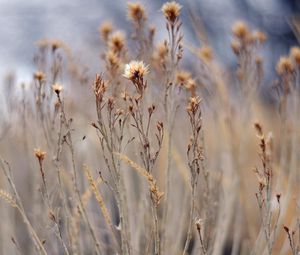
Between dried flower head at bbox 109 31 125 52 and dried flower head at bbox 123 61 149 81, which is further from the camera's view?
dried flower head at bbox 109 31 125 52

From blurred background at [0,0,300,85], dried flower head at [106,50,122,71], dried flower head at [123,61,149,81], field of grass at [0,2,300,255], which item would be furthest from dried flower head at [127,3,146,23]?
blurred background at [0,0,300,85]

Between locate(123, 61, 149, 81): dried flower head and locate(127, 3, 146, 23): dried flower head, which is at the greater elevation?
locate(127, 3, 146, 23): dried flower head

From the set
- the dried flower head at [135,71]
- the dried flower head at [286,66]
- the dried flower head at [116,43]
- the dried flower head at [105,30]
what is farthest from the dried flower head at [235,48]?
the dried flower head at [135,71]

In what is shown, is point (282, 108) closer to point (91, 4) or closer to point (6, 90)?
point (6, 90)

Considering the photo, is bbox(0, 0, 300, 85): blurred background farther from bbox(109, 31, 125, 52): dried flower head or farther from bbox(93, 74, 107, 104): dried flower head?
bbox(93, 74, 107, 104): dried flower head

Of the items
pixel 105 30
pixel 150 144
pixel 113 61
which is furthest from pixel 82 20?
pixel 150 144

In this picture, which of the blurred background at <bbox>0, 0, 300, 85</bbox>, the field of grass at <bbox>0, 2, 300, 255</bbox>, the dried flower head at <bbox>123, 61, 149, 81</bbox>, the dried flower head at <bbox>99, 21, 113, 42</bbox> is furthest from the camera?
the blurred background at <bbox>0, 0, 300, 85</bbox>
